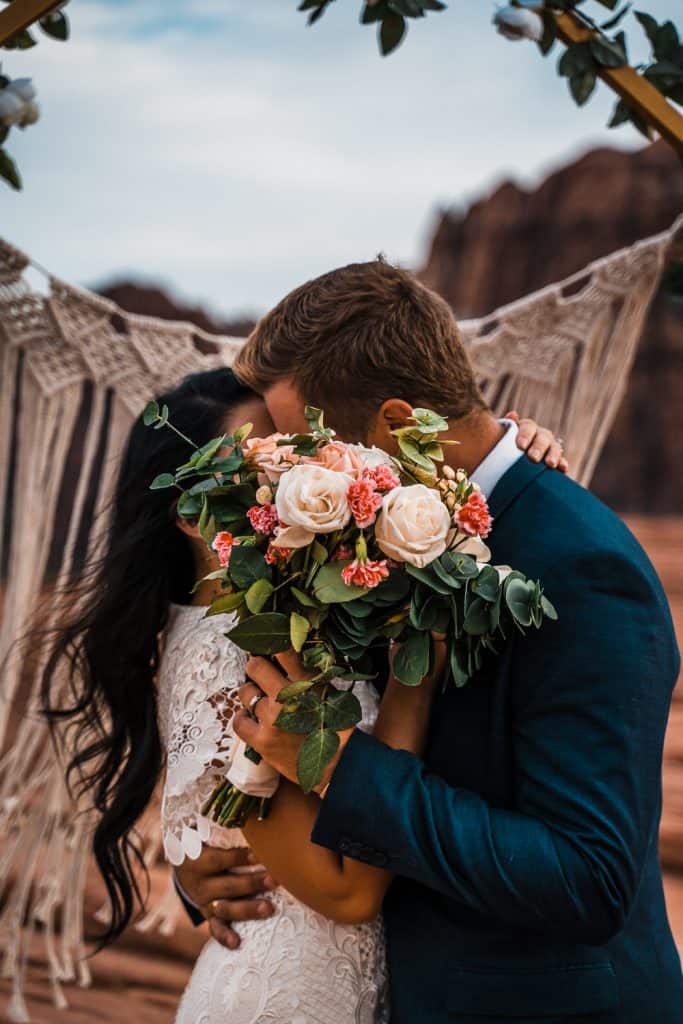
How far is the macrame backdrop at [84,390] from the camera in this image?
2672 millimetres

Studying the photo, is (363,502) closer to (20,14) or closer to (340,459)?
(340,459)

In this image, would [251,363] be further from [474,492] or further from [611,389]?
[611,389]

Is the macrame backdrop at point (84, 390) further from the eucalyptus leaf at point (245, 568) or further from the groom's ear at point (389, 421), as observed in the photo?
the eucalyptus leaf at point (245, 568)

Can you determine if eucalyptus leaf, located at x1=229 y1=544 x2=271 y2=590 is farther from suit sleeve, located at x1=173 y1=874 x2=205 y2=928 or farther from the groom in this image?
suit sleeve, located at x1=173 y1=874 x2=205 y2=928

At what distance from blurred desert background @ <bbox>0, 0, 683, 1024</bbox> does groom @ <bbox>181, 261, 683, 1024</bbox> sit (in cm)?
29

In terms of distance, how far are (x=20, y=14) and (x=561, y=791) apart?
1.40 meters

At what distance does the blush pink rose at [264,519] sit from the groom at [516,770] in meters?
0.20

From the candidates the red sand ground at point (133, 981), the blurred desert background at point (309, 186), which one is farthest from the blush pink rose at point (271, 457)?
the red sand ground at point (133, 981)

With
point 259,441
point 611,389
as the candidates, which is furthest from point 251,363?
point 611,389

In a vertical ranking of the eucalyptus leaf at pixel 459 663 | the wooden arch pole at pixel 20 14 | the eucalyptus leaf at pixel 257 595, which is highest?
the wooden arch pole at pixel 20 14

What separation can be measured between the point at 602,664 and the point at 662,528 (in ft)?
39.1

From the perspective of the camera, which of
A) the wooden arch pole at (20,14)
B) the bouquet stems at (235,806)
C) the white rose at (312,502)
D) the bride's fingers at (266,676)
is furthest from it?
the wooden arch pole at (20,14)

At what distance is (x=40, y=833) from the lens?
9.07 ft

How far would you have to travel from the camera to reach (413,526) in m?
1.16
